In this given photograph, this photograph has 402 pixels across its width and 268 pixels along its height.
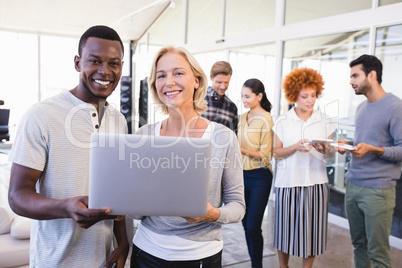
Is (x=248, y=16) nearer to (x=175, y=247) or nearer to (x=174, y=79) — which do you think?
(x=174, y=79)

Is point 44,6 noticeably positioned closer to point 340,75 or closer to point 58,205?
point 340,75

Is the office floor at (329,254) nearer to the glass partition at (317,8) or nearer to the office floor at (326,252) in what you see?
the office floor at (326,252)

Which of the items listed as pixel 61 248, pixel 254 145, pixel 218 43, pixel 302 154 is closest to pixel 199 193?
pixel 61 248

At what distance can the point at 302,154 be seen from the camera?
236 centimetres

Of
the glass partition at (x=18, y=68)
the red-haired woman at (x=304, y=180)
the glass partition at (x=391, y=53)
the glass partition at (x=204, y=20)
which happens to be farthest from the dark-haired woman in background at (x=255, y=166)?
the glass partition at (x=18, y=68)

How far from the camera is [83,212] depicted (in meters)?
0.89

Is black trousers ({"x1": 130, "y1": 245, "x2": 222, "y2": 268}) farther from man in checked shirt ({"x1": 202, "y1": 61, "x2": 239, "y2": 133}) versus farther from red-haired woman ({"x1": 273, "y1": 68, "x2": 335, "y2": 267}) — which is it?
man in checked shirt ({"x1": 202, "y1": 61, "x2": 239, "y2": 133})

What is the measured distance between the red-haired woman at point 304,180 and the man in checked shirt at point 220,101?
27.8 inches

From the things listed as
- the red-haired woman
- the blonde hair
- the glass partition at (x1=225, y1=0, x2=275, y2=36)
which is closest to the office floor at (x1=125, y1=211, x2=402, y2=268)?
the red-haired woman

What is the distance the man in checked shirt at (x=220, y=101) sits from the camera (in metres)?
3.06

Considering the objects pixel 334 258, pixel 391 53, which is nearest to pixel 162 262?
pixel 334 258

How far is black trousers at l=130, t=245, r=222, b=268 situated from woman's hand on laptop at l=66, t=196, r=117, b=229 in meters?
0.35

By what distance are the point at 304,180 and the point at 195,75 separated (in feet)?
4.53

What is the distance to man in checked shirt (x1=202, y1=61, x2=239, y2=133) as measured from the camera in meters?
3.06
